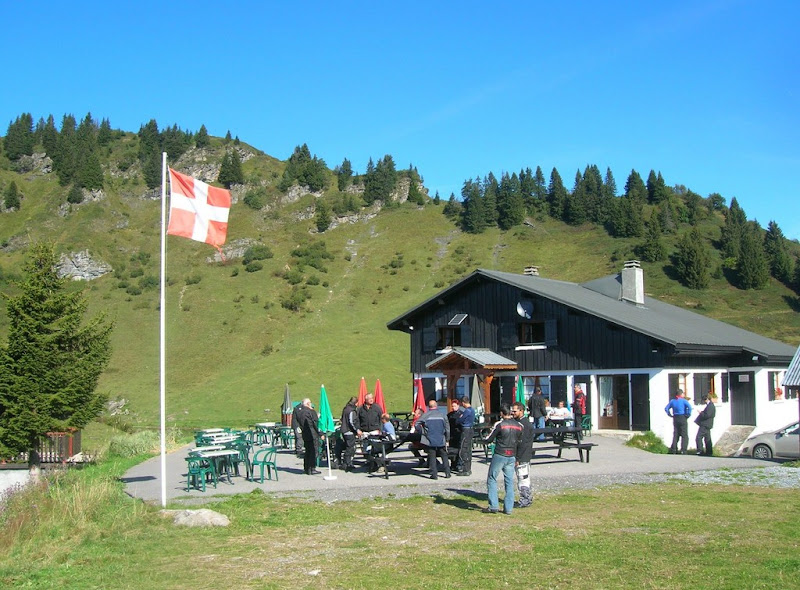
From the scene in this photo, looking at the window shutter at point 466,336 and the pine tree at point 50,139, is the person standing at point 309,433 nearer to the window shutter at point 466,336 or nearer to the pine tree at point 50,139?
the window shutter at point 466,336

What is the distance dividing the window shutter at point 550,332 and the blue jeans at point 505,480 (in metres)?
17.0

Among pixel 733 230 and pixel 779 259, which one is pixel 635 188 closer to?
pixel 733 230

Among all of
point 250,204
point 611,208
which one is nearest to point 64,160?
point 250,204

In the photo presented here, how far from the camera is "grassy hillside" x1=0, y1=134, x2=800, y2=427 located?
5138cm

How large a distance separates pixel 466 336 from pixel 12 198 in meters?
93.8

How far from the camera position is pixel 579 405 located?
24.7 meters

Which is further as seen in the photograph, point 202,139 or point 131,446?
point 202,139

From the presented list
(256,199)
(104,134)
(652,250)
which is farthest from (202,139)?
(652,250)

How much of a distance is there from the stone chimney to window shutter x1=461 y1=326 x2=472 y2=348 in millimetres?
6665

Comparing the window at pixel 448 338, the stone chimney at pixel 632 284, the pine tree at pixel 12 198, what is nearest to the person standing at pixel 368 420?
the window at pixel 448 338

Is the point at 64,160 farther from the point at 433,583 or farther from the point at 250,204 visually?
the point at 433,583

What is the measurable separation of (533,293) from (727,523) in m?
18.6

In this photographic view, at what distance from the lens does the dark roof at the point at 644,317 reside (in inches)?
989

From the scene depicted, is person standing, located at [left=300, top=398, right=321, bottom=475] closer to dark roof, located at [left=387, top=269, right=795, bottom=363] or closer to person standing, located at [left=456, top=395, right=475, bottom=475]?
person standing, located at [left=456, top=395, right=475, bottom=475]
